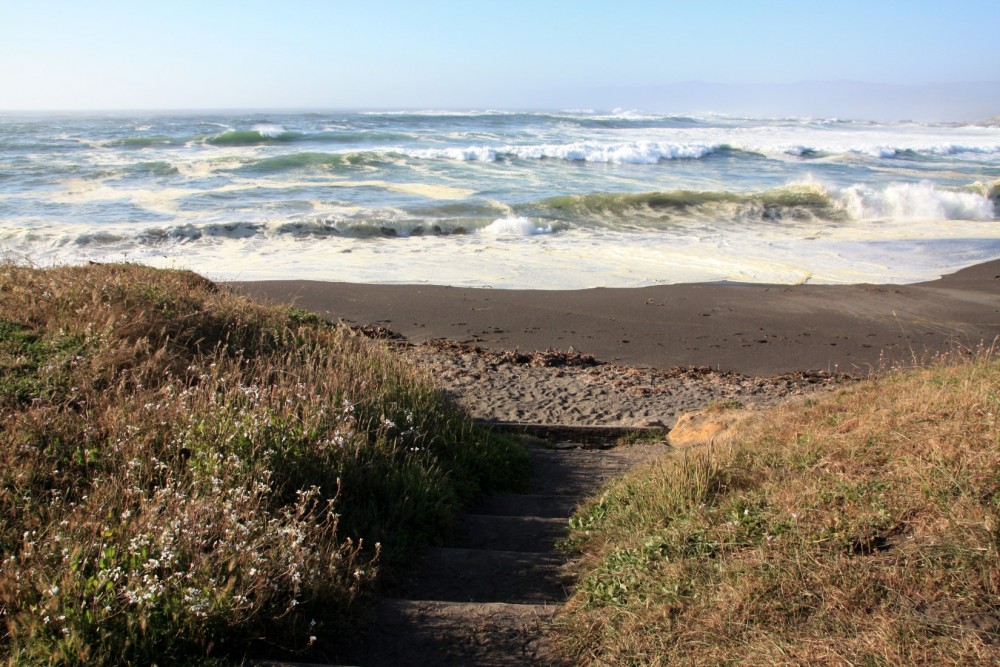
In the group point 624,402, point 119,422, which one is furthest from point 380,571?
point 624,402

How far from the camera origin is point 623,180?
31469 mm

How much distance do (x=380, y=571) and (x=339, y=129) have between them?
52242mm

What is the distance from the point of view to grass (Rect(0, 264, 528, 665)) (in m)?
3.06

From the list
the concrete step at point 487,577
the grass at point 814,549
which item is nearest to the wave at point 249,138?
the concrete step at point 487,577

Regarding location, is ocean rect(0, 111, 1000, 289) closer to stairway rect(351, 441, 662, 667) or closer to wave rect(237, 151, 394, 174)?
wave rect(237, 151, 394, 174)

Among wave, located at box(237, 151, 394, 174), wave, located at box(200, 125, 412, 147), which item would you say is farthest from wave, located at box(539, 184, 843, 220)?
wave, located at box(200, 125, 412, 147)

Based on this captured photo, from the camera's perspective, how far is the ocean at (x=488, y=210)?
1630cm

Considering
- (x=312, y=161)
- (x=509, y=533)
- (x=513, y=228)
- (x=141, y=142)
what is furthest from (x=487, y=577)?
(x=141, y=142)

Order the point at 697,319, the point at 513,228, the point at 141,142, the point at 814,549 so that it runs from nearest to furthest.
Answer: the point at 814,549 → the point at 697,319 → the point at 513,228 → the point at 141,142

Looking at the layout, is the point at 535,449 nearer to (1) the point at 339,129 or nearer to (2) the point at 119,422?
(2) the point at 119,422

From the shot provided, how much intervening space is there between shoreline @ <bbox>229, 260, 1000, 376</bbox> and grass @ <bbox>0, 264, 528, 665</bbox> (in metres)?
3.91

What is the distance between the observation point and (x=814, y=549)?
332cm

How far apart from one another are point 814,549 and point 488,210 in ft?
66.4

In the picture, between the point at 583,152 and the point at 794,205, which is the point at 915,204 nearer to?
the point at 794,205
